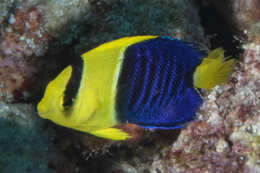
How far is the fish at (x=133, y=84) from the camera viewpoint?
4.18ft

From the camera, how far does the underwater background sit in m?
2.17

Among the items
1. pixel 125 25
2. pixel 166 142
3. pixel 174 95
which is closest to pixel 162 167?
pixel 166 142

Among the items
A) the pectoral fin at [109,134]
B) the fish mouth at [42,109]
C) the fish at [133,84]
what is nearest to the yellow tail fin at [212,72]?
the fish at [133,84]

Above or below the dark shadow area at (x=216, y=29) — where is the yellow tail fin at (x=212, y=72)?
above

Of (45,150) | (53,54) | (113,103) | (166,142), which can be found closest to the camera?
(113,103)

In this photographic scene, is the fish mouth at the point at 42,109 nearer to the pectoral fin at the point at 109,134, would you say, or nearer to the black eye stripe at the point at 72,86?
the black eye stripe at the point at 72,86

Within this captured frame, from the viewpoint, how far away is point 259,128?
2.08m

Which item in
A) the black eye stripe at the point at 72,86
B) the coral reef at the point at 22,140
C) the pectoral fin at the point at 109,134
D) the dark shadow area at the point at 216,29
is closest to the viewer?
the black eye stripe at the point at 72,86

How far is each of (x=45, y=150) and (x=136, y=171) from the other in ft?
3.47

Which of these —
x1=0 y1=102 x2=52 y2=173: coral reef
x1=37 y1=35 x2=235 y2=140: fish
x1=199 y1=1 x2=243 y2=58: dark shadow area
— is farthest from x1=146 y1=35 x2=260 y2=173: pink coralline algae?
x1=0 y1=102 x2=52 y2=173: coral reef

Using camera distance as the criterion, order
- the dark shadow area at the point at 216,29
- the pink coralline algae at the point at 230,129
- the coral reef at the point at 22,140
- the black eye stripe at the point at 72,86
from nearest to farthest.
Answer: the black eye stripe at the point at 72,86 → the pink coralline algae at the point at 230,129 → the coral reef at the point at 22,140 → the dark shadow area at the point at 216,29

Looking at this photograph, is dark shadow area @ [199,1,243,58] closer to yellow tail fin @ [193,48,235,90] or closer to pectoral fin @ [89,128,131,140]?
yellow tail fin @ [193,48,235,90]

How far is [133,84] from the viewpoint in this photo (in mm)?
1329

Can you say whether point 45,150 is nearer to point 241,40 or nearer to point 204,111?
point 204,111
